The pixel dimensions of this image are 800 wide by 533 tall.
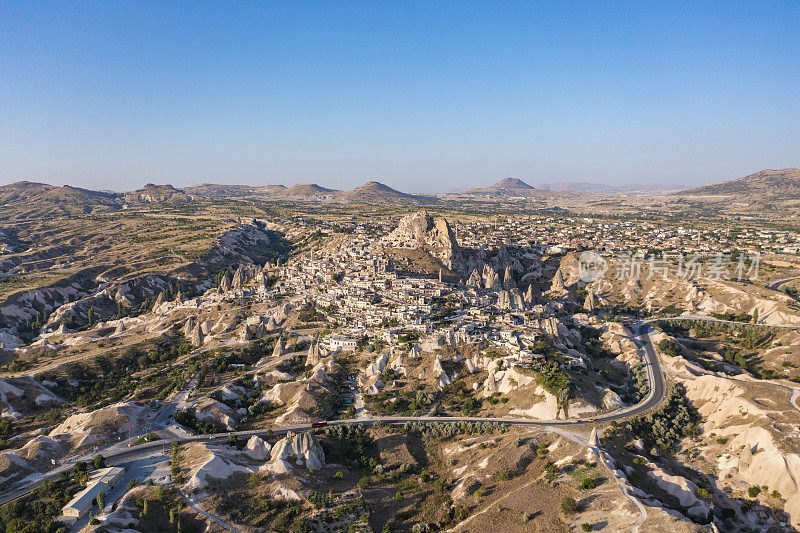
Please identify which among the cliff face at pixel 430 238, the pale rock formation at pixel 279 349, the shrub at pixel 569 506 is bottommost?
the shrub at pixel 569 506

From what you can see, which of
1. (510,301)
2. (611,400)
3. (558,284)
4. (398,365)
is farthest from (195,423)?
(558,284)

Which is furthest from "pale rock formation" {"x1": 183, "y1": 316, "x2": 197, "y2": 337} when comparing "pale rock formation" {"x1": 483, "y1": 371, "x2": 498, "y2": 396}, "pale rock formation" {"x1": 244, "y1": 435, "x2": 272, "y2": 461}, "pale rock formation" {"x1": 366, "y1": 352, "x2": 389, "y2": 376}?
"pale rock formation" {"x1": 483, "y1": 371, "x2": 498, "y2": 396}

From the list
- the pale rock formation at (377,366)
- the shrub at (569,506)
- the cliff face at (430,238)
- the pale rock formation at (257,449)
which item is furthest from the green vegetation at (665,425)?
the cliff face at (430,238)

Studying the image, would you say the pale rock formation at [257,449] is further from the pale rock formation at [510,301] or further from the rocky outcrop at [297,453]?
the pale rock formation at [510,301]

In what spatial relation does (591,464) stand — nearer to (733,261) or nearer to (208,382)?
(208,382)

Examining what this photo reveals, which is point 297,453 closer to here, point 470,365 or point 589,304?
point 470,365

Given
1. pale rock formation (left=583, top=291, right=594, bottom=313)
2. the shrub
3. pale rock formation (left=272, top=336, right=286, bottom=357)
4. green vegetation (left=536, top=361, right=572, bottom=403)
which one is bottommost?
the shrub

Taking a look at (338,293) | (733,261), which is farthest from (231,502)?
(733,261)

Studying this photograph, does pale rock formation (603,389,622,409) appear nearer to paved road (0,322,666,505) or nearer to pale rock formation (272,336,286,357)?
paved road (0,322,666,505)

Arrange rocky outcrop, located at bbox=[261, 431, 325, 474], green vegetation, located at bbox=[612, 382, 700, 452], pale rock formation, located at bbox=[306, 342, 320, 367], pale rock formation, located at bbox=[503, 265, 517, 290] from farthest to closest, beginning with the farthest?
pale rock formation, located at bbox=[503, 265, 517, 290] → pale rock formation, located at bbox=[306, 342, 320, 367] → green vegetation, located at bbox=[612, 382, 700, 452] → rocky outcrop, located at bbox=[261, 431, 325, 474]
